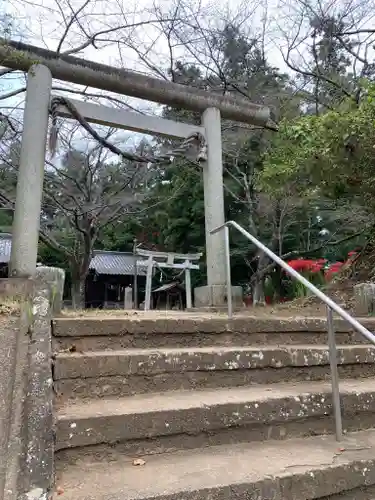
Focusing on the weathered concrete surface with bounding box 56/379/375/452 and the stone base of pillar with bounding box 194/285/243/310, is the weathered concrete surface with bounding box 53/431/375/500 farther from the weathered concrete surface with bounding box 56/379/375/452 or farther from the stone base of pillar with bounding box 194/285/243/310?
the stone base of pillar with bounding box 194/285/243/310

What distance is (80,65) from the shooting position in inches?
190

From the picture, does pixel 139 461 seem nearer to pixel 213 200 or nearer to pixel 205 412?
pixel 205 412

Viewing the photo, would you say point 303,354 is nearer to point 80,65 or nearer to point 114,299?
point 80,65

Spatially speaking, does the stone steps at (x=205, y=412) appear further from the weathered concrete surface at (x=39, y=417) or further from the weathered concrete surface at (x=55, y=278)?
the weathered concrete surface at (x=55, y=278)

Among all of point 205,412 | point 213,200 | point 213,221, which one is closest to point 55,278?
point 205,412

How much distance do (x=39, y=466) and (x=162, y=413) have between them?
0.61m

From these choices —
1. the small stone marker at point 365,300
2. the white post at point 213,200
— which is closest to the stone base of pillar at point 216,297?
the white post at point 213,200

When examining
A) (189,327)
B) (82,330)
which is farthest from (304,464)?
(82,330)

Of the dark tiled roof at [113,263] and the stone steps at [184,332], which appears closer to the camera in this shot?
the stone steps at [184,332]

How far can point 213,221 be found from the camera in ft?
16.7

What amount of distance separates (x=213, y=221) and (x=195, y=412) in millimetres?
3330

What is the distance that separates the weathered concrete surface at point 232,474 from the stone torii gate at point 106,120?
8.74ft

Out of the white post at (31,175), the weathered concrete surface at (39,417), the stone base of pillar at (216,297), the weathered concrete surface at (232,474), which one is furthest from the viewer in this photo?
the stone base of pillar at (216,297)

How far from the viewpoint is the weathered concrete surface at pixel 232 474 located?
5.15 feet
